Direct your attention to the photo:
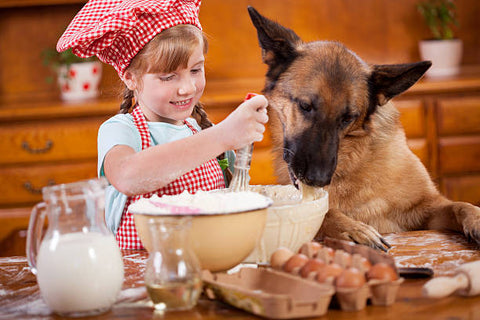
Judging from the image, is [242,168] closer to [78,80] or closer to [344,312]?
[344,312]

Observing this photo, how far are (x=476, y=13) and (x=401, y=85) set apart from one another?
7.70 feet

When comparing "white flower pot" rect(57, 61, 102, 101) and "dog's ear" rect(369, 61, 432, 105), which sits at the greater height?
"white flower pot" rect(57, 61, 102, 101)

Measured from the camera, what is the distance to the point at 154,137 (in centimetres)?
149

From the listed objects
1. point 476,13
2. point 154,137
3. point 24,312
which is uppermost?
point 476,13

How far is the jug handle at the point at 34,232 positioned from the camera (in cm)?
84

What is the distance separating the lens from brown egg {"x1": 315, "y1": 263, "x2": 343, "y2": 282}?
2.62 ft

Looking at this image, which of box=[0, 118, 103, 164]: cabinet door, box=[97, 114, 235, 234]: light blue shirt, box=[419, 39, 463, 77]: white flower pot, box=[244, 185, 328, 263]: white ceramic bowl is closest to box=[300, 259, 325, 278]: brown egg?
box=[244, 185, 328, 263]: white ceramic bowl

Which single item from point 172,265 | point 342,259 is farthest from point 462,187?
point 172,265

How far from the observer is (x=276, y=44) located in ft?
5.51

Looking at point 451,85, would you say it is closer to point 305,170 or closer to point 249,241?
point 305,170

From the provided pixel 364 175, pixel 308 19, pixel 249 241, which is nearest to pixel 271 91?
pixel 364 175

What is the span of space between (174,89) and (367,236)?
22.0 inches

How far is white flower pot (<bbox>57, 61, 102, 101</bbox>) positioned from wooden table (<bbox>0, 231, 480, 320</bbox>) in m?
2.16

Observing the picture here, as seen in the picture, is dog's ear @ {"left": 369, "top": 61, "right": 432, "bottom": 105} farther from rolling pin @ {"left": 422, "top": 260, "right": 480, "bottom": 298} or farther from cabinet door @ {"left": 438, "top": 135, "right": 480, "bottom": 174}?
cabinet door @ {"left": 438, "top": 135, "right": 480, "bottom": 174}
